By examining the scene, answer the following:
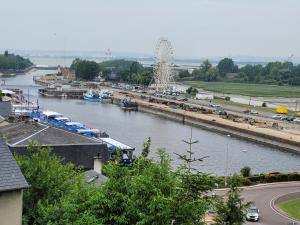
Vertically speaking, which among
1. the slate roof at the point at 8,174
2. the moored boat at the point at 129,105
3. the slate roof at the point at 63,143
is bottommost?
the moored boat at the point at 129,105

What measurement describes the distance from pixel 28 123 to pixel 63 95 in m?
74.5

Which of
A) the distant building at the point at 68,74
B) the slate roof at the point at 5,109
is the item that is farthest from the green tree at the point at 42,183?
the distant building at the point at 68,74

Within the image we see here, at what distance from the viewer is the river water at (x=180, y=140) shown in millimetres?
38312

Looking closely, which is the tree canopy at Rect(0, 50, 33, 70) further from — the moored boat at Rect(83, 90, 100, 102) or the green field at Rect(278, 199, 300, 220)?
the green field at Rect(278, 199, 300, 220)

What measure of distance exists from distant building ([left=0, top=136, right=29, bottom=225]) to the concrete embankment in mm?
39393

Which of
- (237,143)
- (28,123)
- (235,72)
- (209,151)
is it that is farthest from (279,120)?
(235,72)

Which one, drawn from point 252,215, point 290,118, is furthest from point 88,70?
point 252,215

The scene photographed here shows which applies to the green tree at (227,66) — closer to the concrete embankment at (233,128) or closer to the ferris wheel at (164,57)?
the ferris wheel at (164,57)

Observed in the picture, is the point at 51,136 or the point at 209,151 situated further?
the point at 209,151

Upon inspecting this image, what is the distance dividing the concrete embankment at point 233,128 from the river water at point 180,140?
140 centimetres

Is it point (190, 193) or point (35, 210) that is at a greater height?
point (190, 193)

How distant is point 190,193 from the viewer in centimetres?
1018

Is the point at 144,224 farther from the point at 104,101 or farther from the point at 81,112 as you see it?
the point at 104,101

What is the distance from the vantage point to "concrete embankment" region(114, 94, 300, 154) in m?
49.6
